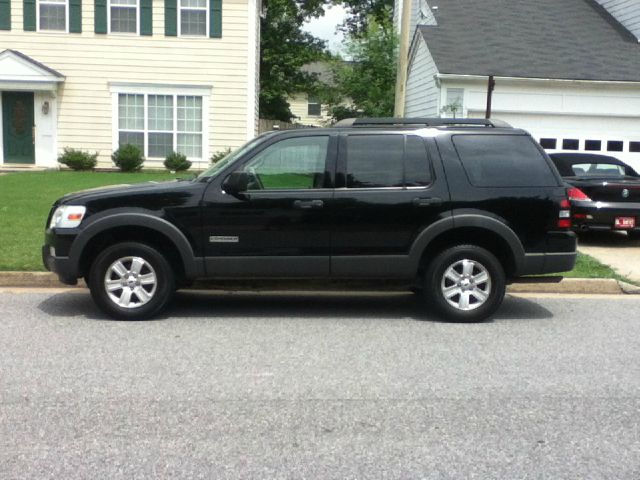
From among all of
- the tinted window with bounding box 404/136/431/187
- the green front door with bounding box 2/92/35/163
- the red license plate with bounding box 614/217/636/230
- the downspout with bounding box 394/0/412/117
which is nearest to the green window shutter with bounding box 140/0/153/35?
the green front door with bounding box 2/92/35/163

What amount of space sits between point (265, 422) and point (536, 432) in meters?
1.60

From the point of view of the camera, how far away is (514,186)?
685 cm

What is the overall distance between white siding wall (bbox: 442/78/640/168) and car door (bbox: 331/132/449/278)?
43.7 feet

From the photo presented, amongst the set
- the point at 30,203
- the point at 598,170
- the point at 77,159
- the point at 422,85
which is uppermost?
the point at 422,85

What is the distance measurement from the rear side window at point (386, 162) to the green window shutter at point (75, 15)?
17.4m

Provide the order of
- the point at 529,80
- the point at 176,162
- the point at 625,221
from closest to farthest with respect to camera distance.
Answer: the point at 625,221
the point at 529,80
the point at 176,162

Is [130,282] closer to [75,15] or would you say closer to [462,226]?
[462,226]

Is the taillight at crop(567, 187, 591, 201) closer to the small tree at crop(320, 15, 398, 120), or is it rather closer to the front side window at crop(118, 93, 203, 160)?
the small tree at crop(320, 15, 398, 120)

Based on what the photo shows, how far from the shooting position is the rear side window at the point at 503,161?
6.88 meters

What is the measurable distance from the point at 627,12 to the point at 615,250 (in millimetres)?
15025

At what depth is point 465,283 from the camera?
6898 mm

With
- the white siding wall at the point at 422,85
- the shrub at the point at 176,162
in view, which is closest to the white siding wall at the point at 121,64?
the shrub at the point at 176,162

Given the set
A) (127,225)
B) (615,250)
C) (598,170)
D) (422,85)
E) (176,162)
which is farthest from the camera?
(422,85)

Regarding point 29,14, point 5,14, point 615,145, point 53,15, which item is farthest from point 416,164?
point 5,14
